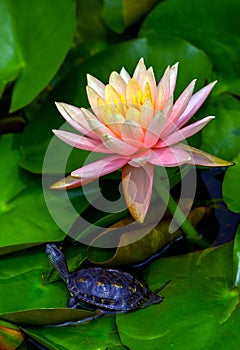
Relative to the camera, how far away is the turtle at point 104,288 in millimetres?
1722

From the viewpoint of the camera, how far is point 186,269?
1.79m

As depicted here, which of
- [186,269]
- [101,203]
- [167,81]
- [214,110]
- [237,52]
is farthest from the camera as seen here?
[237,52]

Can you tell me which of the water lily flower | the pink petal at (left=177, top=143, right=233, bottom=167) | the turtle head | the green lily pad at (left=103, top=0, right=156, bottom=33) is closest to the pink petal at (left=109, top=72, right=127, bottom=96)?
the water lily flower

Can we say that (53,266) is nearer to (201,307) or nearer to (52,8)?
(201,307)

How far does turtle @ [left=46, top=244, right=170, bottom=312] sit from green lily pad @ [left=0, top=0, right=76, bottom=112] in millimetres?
693

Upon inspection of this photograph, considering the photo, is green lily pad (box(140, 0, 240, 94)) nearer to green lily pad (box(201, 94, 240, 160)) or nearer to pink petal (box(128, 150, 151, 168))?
green lily pad (box(201, 94, 240, 160))

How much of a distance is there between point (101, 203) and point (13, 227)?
291 mm

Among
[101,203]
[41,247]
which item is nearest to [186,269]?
[101,203]

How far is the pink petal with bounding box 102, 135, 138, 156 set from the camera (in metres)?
1.52

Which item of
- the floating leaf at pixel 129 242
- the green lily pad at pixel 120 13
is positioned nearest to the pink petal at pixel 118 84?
the floating leaf at pixel 129 242

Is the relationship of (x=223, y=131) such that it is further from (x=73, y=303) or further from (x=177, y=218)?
(x=73, y=303)

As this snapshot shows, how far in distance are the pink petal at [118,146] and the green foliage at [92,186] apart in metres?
0.25

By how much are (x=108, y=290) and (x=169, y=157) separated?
45cm

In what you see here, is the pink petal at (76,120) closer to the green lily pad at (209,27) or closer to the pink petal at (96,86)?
the pink petal at (96,86)
